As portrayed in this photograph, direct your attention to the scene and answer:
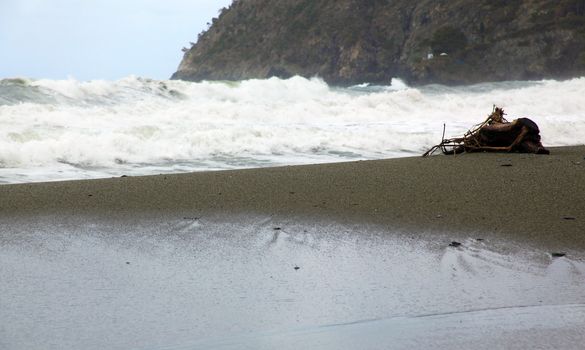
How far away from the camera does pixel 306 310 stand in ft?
9.34

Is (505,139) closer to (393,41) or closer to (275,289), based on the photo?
(275,289)

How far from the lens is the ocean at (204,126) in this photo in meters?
7.78

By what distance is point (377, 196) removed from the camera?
208 inches

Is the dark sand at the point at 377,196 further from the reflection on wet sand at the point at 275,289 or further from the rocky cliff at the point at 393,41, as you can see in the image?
the rocky cliff at the point at 393,41

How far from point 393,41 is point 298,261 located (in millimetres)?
78316

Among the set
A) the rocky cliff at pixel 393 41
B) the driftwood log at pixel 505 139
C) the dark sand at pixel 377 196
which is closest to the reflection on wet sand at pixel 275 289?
the dark sand at pixel 377 196

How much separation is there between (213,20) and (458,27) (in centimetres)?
4186

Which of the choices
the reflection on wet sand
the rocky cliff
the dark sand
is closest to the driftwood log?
the dark sand

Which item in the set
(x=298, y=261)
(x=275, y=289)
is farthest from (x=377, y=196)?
(x=275, y=289)

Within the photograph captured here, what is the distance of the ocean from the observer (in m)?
7.78

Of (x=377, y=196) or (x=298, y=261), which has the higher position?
(x=377, y=196)

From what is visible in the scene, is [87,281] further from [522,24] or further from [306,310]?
[522,24]

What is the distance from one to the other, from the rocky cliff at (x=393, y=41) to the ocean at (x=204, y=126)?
1919 inches

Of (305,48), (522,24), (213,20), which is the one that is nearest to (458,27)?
(522,24)
